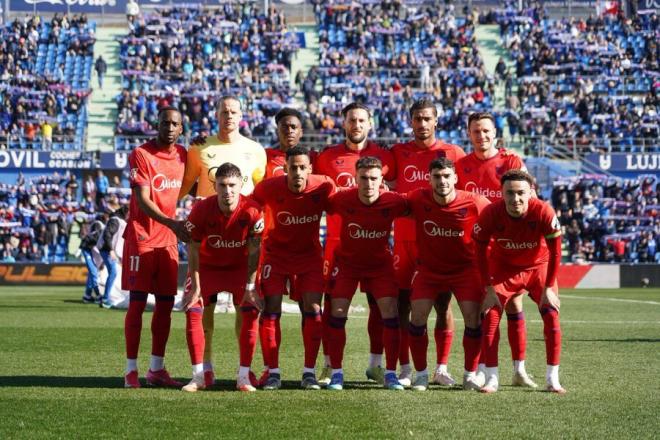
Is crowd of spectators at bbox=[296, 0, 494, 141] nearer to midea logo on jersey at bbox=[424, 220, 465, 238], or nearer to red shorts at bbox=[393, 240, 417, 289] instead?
red shorts at bbox=[393, 240, 417, 289]

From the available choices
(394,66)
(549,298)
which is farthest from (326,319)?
(394,66)

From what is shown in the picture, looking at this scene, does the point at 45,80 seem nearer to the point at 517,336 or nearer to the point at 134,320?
the point at 134,320

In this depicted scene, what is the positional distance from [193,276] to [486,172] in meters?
3.08

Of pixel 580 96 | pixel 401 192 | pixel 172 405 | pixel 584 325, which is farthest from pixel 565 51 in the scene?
pixel 172 405

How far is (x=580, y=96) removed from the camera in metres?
42.6

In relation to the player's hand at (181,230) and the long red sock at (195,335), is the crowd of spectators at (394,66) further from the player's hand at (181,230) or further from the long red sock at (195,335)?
the long red sock at (195,335)

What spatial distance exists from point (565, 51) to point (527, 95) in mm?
4317

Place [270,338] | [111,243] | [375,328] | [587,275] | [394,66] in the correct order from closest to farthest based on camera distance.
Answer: [270,338], [375,328], [111,243], [587,275], [394,66]

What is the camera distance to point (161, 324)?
1014 cm

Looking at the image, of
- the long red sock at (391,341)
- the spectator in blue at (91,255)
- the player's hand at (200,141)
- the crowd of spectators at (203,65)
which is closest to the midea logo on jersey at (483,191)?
the long red sock at (391,341)

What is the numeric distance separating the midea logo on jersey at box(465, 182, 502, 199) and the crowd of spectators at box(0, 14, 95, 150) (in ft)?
98.3

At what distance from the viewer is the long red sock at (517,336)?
10.0 metres

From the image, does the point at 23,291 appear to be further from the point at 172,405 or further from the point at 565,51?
the point at 565,51

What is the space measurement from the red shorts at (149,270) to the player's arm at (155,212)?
0.40 metres
